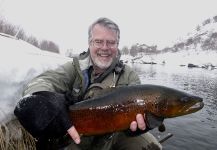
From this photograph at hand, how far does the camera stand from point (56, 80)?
3.84 m

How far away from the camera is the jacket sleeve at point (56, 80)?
11.1 ft

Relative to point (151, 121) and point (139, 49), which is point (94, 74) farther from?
point (139, 49)

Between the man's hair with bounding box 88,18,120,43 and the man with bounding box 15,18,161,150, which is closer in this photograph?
the man with bounding box 15,18,161,150

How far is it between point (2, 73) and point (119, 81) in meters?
1.52

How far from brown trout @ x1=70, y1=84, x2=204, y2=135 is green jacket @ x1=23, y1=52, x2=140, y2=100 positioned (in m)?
0.68

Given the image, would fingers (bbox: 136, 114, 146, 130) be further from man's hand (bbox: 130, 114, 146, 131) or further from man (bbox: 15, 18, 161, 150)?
man (bbox: 15, 18, 161, 150)

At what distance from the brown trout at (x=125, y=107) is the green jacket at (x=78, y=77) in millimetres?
681

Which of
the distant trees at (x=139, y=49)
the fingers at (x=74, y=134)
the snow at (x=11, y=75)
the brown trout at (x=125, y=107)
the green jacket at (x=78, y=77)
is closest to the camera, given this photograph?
the fingers at (x=74, y=134)

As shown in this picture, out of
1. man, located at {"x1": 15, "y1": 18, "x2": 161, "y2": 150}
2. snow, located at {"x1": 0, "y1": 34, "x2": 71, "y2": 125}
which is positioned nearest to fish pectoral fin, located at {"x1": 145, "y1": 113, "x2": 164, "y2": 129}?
man, located at {"x1": 15, "y1": 18, "x2": 161, "y2": 150}

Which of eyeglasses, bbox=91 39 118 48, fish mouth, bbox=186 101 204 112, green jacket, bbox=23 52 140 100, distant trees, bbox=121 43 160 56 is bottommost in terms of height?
distant trees, bbox=121 43 160 56

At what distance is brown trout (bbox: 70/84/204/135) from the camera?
10.4 ft

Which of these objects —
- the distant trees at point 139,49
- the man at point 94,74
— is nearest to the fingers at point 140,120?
the man at point 94,74

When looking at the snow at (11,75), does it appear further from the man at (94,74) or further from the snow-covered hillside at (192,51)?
the snow-covered hillside at (192,51)

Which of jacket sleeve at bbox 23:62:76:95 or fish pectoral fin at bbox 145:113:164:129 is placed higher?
jacket sleeve at bbox 23:62:76:95
